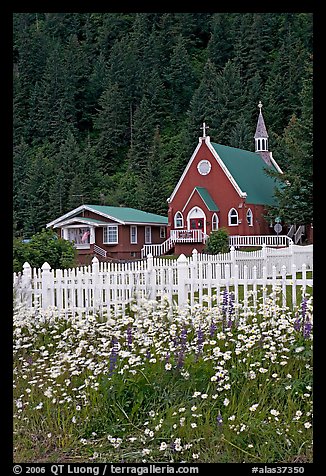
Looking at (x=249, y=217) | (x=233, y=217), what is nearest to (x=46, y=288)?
(x=233, y=217)

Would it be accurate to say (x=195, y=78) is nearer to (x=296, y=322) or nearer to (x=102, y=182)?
(x=102, y=182)

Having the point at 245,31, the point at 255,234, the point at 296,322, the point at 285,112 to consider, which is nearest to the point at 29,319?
the point at 296,322

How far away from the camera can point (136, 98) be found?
80062mm

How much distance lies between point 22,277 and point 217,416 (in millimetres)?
4811

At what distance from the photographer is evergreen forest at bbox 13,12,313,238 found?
55.3 m

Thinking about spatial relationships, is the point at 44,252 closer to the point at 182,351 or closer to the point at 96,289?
the point at 96,289

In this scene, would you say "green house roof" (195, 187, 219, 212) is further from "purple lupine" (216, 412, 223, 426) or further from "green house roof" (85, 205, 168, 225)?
"purple lupine" (216, 412, 223, 426)

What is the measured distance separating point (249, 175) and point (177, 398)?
116 ft

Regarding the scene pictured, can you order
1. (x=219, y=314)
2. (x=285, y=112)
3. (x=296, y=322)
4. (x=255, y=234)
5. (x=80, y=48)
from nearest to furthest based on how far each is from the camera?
(x=296, y=322)
(x=219, y=314)
(x=255, y=234)
(x=285, y=112)
(x=80, y=48)

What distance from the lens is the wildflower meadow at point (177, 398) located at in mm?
4625

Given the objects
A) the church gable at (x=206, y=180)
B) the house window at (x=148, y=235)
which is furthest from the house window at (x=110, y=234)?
the church gable at (x=206, y=180)

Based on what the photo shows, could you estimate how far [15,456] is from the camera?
468cm

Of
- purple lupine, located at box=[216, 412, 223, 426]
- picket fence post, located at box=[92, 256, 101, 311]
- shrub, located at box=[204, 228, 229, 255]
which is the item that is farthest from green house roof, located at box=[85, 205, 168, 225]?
purple lupine, located at box=[216, 412, 223, 426]

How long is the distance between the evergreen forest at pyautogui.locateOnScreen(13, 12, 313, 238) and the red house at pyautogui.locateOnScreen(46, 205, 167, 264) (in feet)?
33.9
